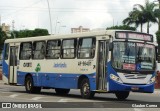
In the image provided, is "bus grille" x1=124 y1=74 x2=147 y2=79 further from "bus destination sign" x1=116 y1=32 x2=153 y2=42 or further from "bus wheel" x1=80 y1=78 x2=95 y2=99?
"bus wheel" x1=80 y1=78 x2=95 y2=99

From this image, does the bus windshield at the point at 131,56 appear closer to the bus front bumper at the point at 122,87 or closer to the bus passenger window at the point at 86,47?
the bus front bumper at the point at 122,87

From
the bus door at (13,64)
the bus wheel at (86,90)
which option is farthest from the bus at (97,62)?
the bus door at (13,64)

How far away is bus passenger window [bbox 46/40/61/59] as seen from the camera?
26531 mm

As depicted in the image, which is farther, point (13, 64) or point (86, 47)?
point (13, 64)

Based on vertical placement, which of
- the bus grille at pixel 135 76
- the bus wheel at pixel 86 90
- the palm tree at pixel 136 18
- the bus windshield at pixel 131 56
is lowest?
the bus wheel at pixel 86 90

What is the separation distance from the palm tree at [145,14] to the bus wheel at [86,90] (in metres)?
58.2

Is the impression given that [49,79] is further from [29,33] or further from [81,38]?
[29,33]

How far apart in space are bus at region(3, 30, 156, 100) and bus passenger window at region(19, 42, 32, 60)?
18.4 inches

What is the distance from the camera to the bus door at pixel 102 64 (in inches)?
901

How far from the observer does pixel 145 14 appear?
82000mm

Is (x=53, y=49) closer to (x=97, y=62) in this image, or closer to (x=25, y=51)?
(x=25, y=51)

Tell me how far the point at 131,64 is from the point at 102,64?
1271 millimetres

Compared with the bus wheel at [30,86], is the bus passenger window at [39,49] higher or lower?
higher

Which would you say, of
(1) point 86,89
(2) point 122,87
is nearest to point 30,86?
(1) point 86,89
